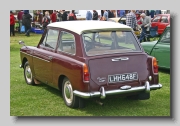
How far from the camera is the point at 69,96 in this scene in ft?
20.7

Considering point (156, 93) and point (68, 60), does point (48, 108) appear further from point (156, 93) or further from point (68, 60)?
point (156, 93)

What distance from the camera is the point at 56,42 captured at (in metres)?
6.86

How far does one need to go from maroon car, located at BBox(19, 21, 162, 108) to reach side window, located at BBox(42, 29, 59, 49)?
2 cm

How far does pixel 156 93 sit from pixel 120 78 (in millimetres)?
1695

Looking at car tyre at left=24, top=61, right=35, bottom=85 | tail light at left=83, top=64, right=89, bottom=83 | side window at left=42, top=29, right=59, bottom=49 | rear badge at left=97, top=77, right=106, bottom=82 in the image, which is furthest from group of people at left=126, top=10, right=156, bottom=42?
tail light at left=83, top=64, right=89, bottom=83

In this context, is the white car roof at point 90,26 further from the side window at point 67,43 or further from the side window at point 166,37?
the side window at point 166,37

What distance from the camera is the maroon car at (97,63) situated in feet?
19.0

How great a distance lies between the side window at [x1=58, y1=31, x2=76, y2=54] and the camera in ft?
20.6

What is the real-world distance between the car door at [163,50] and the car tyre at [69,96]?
12.2 feet

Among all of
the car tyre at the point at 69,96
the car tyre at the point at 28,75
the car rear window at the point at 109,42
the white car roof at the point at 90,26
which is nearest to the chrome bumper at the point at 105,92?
the car tyre at the point at 69,96

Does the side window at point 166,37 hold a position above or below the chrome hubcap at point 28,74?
above

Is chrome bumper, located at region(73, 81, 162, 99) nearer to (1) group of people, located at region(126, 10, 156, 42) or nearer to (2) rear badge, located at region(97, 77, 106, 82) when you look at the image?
(2) rear badge, located at region(97, 77, 106, 82)

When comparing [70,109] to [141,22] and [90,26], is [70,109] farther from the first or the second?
[141,22]

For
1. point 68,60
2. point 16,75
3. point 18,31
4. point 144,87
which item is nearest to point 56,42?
point 68,60
